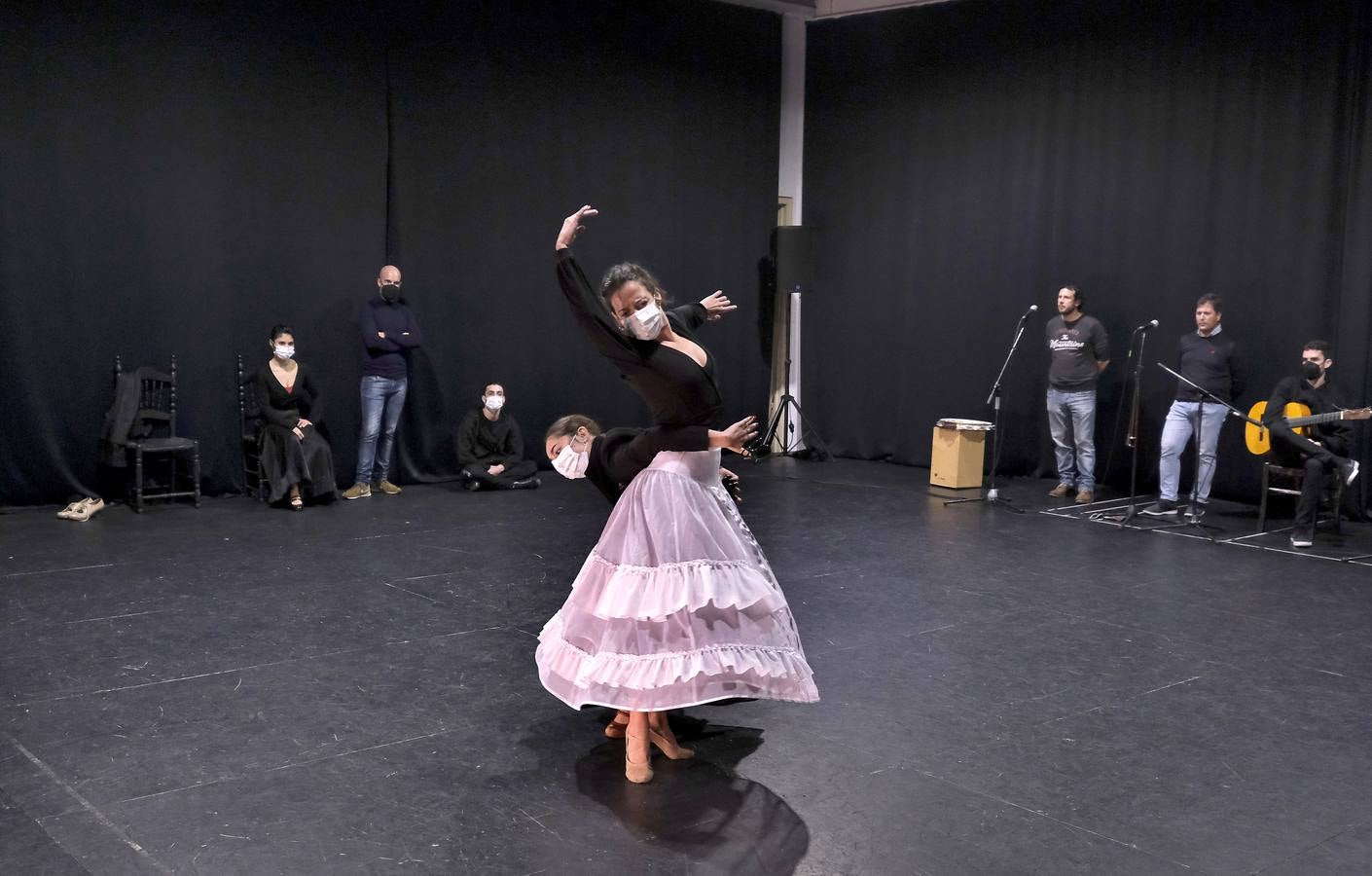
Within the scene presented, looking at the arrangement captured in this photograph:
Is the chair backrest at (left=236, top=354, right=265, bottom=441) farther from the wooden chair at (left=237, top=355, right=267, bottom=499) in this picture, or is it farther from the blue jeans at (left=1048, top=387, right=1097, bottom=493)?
the blue jeans at (left=1048, top=387, right=1097, bottom=493)

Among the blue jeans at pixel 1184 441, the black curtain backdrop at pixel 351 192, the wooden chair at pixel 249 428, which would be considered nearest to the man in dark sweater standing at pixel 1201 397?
the blue jeans at pixel 1184 441

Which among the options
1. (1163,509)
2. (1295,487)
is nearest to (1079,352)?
(1163,509)

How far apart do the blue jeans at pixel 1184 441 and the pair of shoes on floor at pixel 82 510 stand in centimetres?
661

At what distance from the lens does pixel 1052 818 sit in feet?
9.85

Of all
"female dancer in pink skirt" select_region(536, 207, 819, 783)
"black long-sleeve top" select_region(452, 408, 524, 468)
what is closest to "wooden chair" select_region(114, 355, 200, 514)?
"black long-sleeve top" select_region(452, 408, 524, 468)

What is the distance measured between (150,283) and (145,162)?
0.76 metres

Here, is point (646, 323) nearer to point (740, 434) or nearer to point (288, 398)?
point (740, 434)

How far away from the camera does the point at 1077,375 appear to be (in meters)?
8.38

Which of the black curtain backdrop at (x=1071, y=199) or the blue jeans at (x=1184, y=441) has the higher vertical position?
the black curtain backdrop at (x=1071, y=199)

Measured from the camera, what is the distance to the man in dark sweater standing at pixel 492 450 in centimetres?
848

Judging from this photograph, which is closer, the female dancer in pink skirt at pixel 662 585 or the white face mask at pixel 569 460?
the female dancer in pink skirt at pixel 662 585

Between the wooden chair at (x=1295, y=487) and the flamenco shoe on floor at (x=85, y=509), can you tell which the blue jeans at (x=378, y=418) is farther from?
the wooden chair at (x=1295, y=487)

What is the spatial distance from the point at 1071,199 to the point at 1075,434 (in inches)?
76.4

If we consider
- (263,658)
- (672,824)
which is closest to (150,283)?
(263,658)
